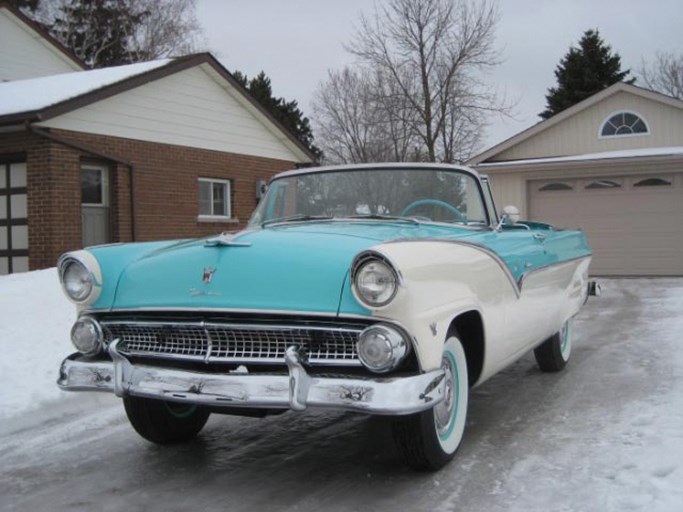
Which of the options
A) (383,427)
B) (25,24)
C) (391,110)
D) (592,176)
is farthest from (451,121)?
(383,427)

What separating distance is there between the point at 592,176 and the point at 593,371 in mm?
11087

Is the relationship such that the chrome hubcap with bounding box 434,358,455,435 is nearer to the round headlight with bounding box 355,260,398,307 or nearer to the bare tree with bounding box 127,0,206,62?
the round headlight with bounding box 355,260,398,307

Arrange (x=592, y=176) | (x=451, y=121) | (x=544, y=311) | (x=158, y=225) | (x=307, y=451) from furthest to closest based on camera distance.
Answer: (x=451, y=121) < (x=592, y=176) < (x=158, y=225) < (x=544, y=311) < (x=307, y=451)

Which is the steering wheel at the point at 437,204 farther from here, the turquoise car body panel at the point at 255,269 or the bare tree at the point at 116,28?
the bare tree at the point at 116,28

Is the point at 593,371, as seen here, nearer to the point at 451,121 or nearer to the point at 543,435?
the point at 543,435

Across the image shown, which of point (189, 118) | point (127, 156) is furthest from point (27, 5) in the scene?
point (127, 156)

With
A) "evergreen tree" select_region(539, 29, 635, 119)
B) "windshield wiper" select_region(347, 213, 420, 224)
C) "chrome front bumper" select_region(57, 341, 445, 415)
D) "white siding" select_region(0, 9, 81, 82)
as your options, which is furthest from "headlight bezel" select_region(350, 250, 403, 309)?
"evergreen tree" select_region(539, 29, 635, 119)

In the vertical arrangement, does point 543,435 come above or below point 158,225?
below

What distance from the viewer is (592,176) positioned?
16.6m

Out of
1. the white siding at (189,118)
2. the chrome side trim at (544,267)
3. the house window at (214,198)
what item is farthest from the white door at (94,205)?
the chrome side trim at (544,267)

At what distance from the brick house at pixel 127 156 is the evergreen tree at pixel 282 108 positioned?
2407 centimetres

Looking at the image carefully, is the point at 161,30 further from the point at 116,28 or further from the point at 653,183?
the point at 653,183

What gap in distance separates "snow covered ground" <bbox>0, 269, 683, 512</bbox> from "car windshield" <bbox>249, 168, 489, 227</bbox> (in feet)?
4.50

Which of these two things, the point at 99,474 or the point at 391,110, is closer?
the point at 99,474
